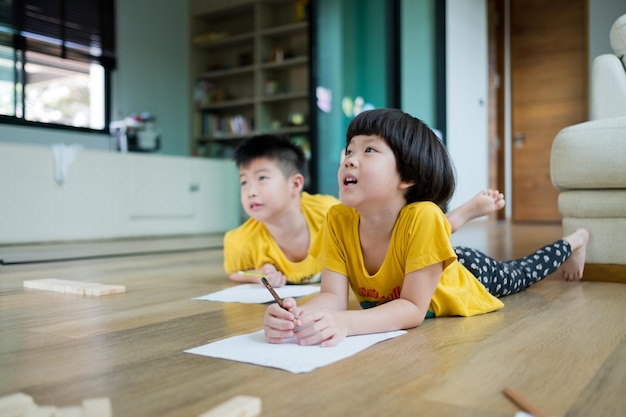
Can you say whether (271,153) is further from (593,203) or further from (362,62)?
(362,62)

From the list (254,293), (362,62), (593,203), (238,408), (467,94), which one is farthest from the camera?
(467,94)

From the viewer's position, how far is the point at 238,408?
629 mm

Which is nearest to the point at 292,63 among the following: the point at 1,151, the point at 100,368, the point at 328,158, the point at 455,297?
the point at 328,158

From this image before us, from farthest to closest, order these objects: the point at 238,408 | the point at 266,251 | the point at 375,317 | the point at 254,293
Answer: the point at 266,251
the point at 254,293
the point at 375,317
the point at 238,408

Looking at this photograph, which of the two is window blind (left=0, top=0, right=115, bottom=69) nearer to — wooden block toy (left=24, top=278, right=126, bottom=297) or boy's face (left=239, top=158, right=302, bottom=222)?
wooden block toy (left=24, top=278, right=126, bottom=297)

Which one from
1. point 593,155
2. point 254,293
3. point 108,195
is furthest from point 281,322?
point 108,195

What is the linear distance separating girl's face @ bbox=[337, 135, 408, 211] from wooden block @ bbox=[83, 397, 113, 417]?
56cm

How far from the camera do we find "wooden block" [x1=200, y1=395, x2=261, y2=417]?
0.61 metres

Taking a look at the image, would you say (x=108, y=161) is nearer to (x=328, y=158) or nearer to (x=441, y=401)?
(x=328, y=158)

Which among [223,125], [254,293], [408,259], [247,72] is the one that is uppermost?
[247,72]

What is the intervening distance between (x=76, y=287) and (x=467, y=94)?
415 centimetres

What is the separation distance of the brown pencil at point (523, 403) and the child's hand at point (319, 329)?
319mm

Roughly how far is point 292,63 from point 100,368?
16.8ft

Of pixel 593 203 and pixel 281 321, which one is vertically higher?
pixel 593 203
